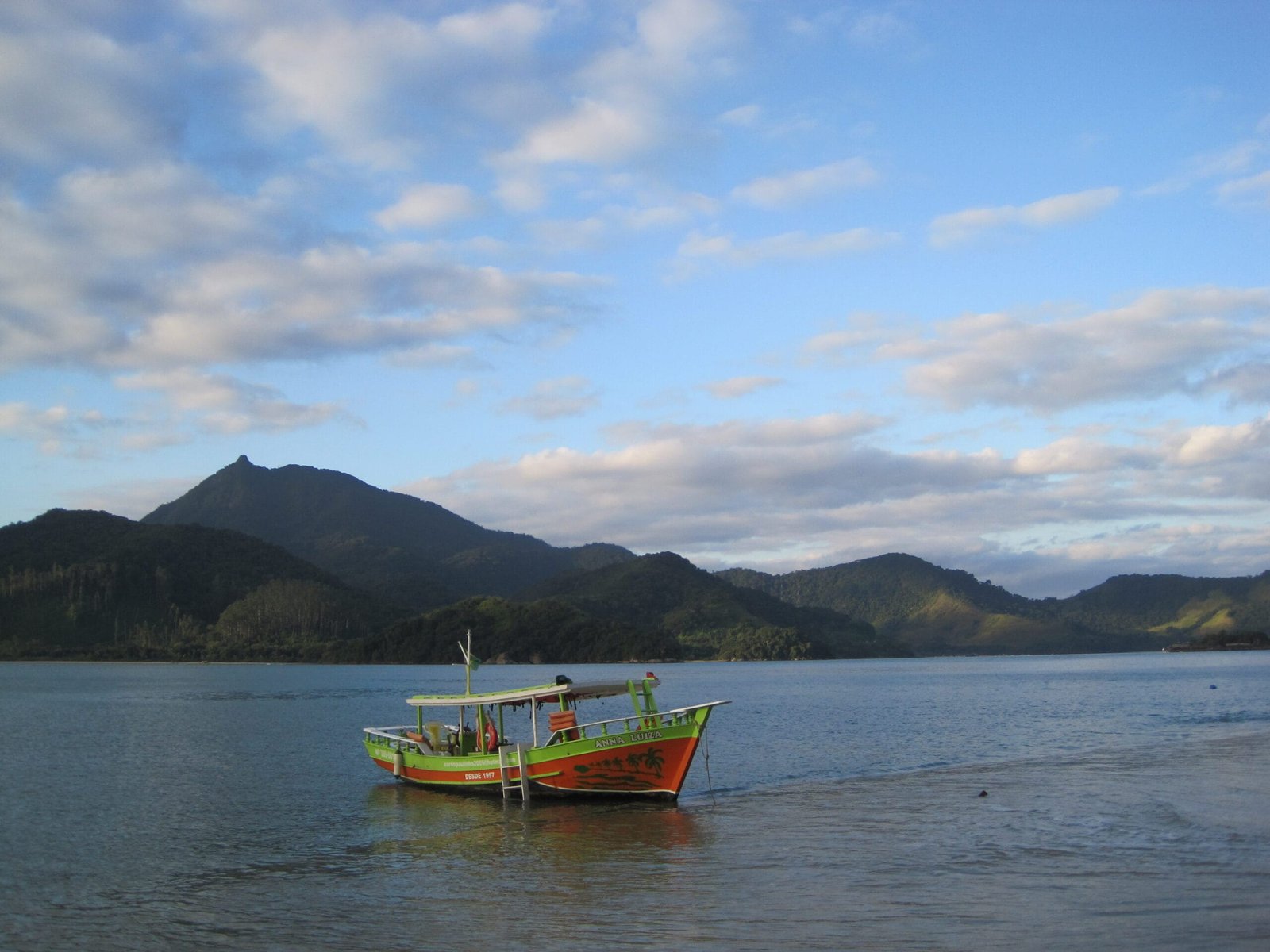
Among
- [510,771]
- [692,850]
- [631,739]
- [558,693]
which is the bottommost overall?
[692,850]

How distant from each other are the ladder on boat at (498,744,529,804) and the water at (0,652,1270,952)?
805mm

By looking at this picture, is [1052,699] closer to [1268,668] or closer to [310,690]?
[310,690]

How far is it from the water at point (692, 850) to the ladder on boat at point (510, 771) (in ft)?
2.64

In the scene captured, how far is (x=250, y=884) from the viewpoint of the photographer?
25.6 m

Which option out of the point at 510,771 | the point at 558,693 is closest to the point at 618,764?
the point at 558,693

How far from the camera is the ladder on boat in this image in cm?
3684

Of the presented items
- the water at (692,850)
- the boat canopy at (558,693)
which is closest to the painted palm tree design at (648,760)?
the water at (692,850)

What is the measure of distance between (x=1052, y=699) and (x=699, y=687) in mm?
54120

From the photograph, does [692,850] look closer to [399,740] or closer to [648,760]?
[648,760]

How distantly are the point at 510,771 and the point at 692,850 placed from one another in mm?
11180

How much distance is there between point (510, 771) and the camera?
123ft

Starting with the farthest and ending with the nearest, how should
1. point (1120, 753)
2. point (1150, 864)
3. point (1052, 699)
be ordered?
point (1052, 699) → point (1120, 753) → point (1150, 864)

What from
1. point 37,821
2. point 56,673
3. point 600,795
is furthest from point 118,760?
point 56,673

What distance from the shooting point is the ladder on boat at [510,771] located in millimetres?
36844
